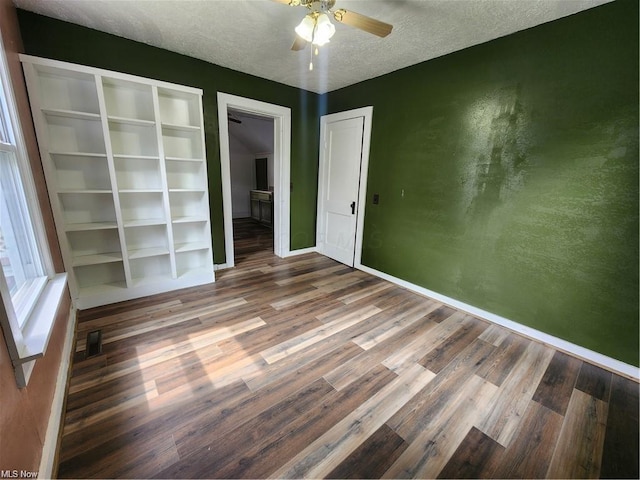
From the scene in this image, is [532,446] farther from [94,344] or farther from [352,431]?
[94,344]

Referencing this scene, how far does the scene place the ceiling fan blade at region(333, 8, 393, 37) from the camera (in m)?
1.51

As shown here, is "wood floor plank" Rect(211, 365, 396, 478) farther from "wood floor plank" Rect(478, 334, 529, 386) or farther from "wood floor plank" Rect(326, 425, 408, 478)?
"wood floor plank" Rect(478, 334, 529, 386)

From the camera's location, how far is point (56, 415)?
4.26 feet

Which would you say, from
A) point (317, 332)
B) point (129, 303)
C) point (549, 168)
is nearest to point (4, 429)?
point (317, 332)

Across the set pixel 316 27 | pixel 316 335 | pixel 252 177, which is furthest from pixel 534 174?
pixel 252 177

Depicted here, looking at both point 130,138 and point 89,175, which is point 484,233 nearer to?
point 130,138

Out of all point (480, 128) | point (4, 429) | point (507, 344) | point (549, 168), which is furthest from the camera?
point (480, 128)

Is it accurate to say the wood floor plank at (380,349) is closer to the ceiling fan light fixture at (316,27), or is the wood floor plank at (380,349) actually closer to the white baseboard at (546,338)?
the white baseboard at (546,338)

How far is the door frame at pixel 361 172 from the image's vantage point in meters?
3.28

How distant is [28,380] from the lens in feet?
3.46

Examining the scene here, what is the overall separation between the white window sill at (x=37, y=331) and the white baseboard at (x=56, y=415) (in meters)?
0.35

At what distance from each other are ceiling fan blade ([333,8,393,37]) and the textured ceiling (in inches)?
11.4

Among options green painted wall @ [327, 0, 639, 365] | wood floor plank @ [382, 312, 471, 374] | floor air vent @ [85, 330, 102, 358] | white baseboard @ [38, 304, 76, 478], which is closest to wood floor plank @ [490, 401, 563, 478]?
wood floor plank @ [382, 312, 471, 374]

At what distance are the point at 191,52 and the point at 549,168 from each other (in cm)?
345
